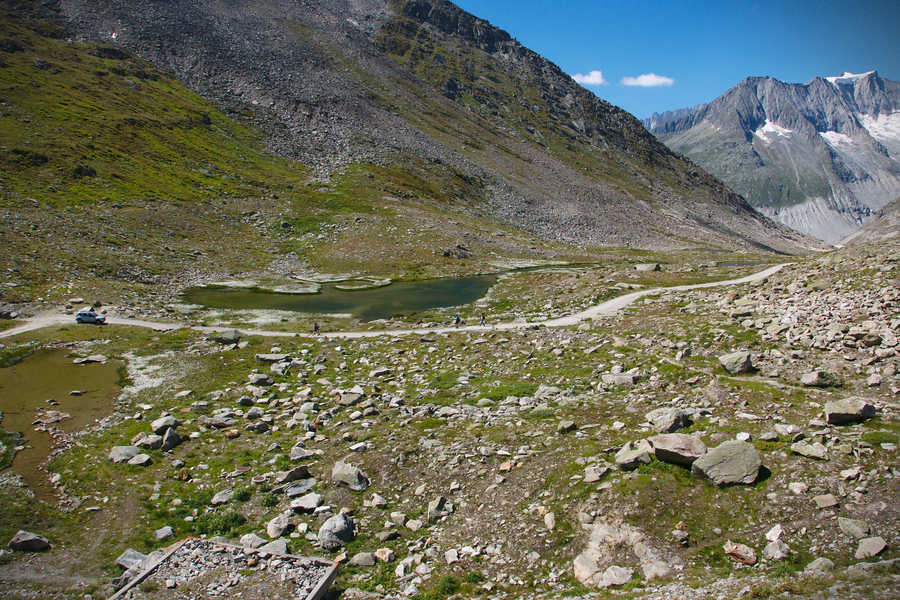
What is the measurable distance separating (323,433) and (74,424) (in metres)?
13.7

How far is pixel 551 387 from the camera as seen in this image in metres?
26.5

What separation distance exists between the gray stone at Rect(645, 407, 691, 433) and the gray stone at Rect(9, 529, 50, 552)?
22352 millimetres

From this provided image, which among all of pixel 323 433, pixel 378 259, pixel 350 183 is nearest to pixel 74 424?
pixel 323 433

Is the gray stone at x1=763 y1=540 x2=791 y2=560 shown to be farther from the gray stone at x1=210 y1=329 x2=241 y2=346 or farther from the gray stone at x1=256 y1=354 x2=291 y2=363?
the gray stone at x1=210 y1=329 x2=241 y2=346

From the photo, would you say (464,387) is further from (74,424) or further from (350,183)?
(350,183)

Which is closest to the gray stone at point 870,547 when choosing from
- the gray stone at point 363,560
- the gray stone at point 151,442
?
the gray stone at point 363,560

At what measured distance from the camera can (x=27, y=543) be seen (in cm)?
1541

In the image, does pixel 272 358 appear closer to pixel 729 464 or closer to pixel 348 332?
pixel 348 332

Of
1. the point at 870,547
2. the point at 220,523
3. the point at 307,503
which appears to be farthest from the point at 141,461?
the point at 870,547

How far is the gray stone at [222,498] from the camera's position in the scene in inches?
712

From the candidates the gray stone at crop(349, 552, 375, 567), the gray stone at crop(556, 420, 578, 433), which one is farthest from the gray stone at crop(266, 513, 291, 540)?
the gray stone at crop(556, 420, 578, 433)

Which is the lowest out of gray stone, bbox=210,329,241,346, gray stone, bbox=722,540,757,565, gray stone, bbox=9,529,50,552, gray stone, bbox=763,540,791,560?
gray stone, bbox=9,529,50,552

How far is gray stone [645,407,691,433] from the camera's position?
731 inches

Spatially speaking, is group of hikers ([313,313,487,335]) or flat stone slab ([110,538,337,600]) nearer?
flat stone slab ([110,538,337,600])
